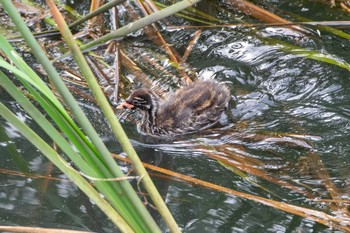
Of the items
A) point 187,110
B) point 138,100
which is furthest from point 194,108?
point 138,100

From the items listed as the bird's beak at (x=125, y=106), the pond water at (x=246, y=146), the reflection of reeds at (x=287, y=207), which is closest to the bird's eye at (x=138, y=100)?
the bird's beak at (x=125, y=106)

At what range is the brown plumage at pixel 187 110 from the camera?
511 centimetres

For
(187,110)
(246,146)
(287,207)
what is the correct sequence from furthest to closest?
(187,110) < (246,146) < (287,207)

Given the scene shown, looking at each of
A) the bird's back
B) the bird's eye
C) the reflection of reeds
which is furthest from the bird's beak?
the reflection of reeds

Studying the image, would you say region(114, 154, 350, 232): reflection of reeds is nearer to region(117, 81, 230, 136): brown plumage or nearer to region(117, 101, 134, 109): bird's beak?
region(117, 101, 134, 109): bird's beak

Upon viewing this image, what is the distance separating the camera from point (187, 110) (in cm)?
517

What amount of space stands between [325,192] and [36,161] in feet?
5.83

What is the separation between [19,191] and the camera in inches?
154

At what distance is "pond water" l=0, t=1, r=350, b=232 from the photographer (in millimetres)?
3764

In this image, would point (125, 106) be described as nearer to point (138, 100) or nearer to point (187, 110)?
point (138, 100)

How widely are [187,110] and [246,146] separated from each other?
0.69 meters

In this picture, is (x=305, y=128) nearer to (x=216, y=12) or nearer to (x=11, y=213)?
(x=216, y=12)

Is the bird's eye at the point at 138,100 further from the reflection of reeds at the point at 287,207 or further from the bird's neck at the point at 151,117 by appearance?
the reflection of reeds at the point at 287,207

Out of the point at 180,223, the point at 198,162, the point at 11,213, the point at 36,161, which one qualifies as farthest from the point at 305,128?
the point at 11,213
